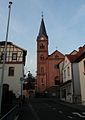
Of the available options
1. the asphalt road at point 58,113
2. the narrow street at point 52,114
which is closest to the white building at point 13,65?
the narrow street at point 52,114

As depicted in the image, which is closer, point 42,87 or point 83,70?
point 83,70

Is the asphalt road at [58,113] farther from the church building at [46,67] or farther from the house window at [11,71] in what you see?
the church building at [46,67]

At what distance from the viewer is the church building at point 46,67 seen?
228 ft

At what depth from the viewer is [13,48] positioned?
40469 mm

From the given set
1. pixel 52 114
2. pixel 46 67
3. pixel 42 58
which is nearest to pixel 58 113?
pixel 52 114

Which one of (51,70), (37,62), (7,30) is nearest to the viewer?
(7,30)

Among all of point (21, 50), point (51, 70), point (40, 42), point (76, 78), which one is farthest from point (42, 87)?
point (76, 78)

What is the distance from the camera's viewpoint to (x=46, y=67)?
233 feet

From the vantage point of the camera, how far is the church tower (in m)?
71.4

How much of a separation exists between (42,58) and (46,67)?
17.4ft

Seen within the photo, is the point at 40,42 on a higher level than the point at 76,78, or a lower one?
higher

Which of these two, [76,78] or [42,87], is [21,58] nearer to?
[76,78]

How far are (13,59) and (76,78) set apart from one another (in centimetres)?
1310

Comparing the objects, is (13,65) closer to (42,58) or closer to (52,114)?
(52,114)
